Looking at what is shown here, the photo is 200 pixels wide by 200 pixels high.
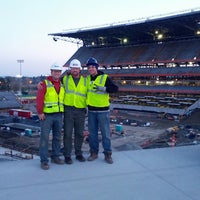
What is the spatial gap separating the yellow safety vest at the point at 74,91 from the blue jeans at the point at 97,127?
30 centimetres

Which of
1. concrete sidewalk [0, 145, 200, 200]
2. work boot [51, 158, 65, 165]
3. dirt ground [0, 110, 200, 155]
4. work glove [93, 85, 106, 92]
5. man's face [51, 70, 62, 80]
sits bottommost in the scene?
dirt ground [0, 110, 200, 155]

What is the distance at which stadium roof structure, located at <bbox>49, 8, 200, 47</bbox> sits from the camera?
54838 millimetres

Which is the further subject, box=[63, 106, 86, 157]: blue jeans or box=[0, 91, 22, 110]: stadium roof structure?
box=[0, 91, 22, 110]: stadium roof structure

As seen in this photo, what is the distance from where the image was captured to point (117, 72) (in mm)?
63875

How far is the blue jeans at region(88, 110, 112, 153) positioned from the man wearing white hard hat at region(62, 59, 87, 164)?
0.18 meters

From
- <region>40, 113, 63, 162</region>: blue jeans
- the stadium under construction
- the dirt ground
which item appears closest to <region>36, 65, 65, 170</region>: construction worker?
<region>40, 113, 63, 162</region>: blue jeans

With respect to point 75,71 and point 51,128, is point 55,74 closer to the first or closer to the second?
point 75,71

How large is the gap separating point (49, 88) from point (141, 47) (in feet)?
203

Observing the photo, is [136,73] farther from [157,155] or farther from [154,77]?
[157,155]

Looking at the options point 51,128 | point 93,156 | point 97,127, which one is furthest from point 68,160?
point 97,127

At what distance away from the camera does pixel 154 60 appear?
58219 mm

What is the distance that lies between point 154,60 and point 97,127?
178ft

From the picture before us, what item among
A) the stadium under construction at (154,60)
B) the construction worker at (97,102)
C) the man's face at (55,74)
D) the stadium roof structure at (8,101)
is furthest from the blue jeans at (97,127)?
the stadium roof structure at (8,101)

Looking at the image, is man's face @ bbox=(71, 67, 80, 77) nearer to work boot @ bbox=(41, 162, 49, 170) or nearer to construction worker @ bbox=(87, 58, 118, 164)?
construction worker @ bbox=(87, 58, 118, 164)
